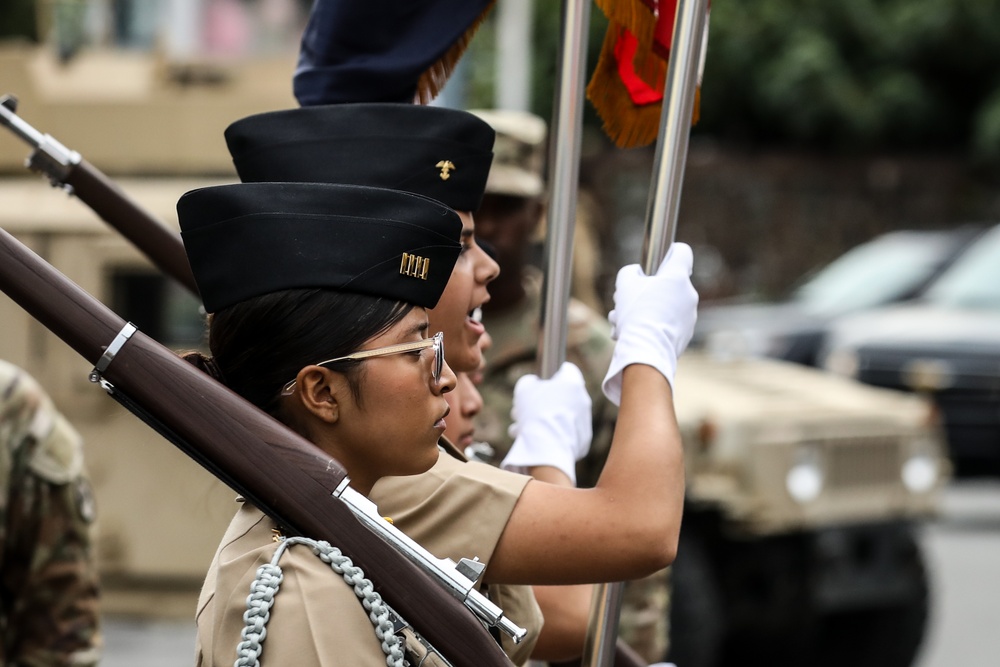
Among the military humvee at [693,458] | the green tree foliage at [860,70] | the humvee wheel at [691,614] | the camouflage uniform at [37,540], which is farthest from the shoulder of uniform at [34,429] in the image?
the green tree foliage at [860,70]

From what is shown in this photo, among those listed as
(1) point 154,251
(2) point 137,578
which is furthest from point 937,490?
(1) point 154,251

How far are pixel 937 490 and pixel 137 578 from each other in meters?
3.31

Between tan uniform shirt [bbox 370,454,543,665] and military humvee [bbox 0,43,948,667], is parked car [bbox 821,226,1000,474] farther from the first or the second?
tan uniform shirt [bbox 370,454,543,665]

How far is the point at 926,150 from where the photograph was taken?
2089 centimetres

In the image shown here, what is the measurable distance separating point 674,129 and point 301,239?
55cm

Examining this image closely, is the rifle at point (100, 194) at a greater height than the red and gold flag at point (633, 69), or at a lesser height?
lesser

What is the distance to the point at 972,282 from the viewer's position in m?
10.8

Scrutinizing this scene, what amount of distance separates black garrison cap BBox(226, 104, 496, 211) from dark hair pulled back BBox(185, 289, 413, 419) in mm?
361

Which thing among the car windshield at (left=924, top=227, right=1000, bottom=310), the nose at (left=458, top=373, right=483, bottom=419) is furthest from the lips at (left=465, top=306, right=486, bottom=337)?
the car windshield at (left=924, top=227, right=1000, bottom=310)

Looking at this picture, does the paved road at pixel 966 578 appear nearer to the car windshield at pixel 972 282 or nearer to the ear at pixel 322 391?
the car windshield at pixel 972 282

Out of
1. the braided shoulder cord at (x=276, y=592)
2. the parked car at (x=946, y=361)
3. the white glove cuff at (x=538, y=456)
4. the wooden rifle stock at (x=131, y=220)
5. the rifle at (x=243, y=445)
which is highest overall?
the parked car at (x=946, y=361)

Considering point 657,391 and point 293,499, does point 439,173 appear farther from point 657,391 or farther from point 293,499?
point 293,499

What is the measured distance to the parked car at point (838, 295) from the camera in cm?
1025

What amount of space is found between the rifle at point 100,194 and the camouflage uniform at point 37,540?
1.51ft
